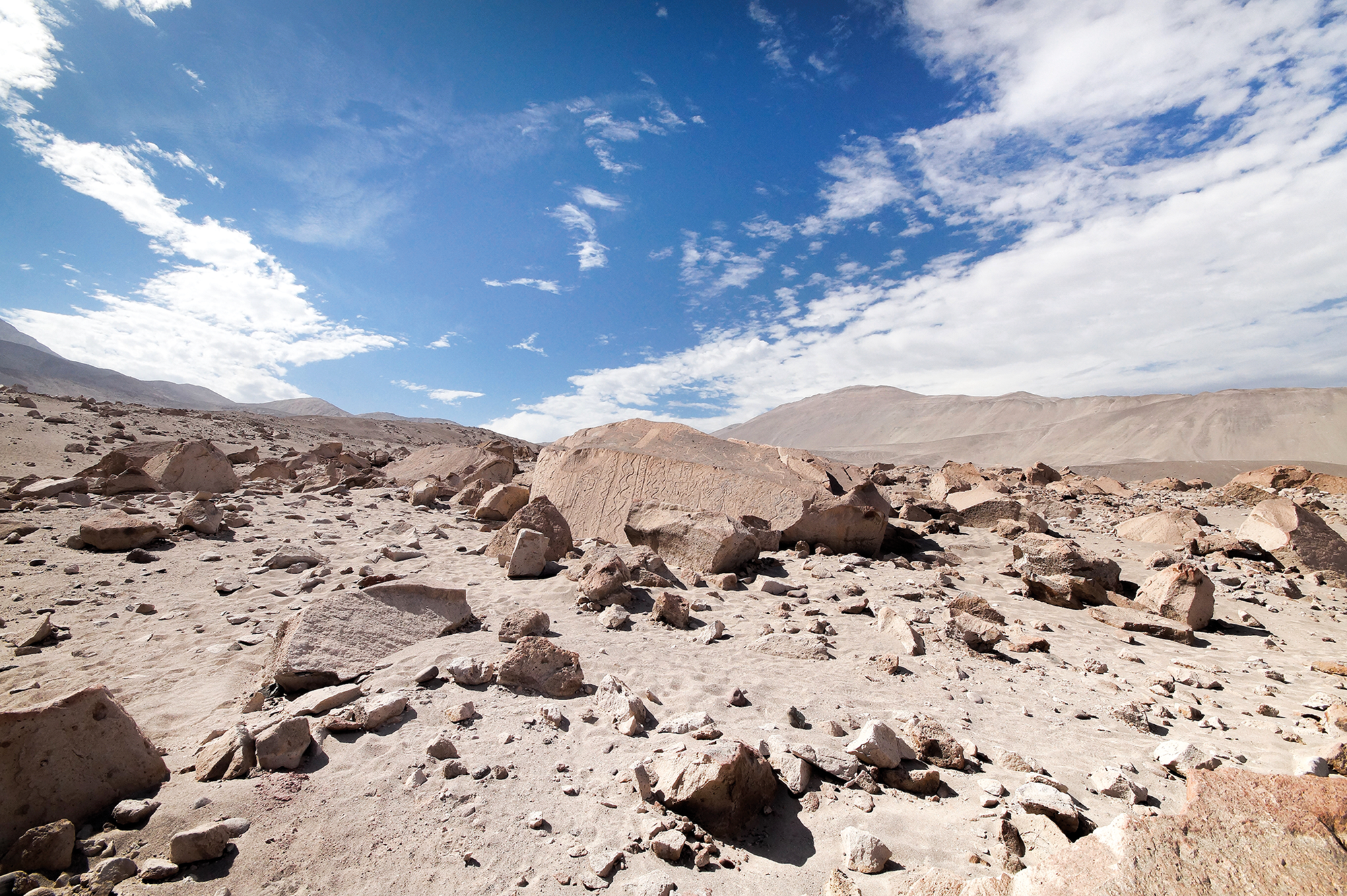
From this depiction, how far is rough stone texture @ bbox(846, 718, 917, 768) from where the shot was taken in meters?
2.27

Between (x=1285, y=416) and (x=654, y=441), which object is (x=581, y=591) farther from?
(x=1285, y=416)

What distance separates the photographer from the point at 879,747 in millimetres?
2271

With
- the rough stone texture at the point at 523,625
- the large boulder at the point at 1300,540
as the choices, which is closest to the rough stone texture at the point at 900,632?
the rough stone texture at the point at 523,625

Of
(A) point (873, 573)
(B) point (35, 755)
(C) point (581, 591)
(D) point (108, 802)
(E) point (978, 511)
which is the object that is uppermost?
(E) point (978, 511)

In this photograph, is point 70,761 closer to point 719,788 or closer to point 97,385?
point 719,788

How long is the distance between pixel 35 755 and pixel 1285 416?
235 ft

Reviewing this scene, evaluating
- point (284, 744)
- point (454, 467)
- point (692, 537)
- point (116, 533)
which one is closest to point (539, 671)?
point (284, 744)

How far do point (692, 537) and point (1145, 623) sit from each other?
3588mm

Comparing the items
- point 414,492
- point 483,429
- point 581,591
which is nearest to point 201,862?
point 581,591

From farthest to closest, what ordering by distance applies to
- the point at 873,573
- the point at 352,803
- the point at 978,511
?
the point at 978,511, the point at 873,573, the point at 352,803

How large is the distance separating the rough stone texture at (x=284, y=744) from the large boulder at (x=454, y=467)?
7661 mm

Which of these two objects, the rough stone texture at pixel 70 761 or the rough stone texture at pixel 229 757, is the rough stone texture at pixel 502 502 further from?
the rough stone texture at pixel 70 761

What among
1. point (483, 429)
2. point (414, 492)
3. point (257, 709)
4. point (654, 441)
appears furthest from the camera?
point (483, 429)

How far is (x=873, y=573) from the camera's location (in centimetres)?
553
